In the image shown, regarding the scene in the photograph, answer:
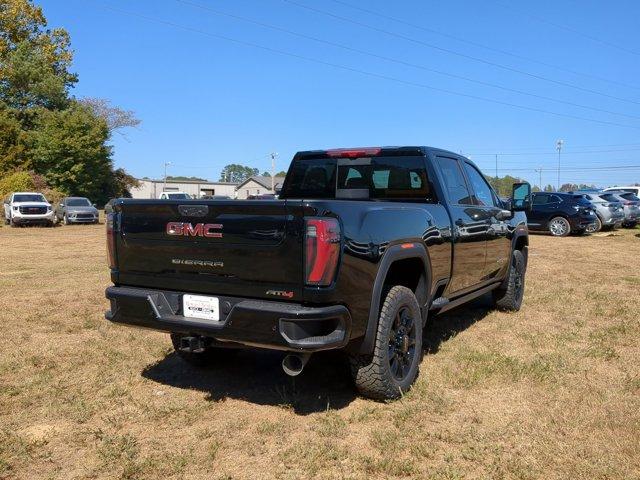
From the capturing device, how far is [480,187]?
20.1 ft

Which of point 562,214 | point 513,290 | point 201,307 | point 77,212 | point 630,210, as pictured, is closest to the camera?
point 201,307

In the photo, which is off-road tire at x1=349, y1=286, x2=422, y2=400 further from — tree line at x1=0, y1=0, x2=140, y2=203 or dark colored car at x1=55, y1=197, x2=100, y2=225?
tree line at x1=0, y1=0, x2=140, y2=203

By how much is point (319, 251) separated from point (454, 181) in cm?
262

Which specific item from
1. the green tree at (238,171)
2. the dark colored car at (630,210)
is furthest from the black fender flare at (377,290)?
the green tree at (238,171)

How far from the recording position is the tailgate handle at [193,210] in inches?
141

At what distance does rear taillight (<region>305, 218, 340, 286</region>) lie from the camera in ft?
10.6

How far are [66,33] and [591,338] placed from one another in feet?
158

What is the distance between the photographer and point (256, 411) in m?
3.87

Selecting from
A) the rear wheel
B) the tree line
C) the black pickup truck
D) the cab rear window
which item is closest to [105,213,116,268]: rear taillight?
the black pickup truck

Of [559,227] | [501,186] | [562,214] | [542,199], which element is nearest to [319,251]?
[562,214]

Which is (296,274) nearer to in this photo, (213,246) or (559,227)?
(213,246)

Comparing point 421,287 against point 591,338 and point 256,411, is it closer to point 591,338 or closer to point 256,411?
point 256,411

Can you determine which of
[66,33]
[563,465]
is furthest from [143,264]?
[66,33]

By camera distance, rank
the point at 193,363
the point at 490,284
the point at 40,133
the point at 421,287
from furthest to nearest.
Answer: the point at 40,133 < the point at 490,284 < the point at 193,363 < the point at 421,287
